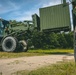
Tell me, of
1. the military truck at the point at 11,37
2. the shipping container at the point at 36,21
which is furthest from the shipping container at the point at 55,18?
the military truck at the point at 11,37

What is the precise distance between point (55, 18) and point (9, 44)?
5.66 metres

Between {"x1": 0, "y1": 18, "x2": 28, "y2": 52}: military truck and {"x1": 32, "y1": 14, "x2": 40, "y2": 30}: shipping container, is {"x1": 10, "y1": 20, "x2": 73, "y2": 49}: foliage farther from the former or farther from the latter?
{"x1": 32, "y1": 14, "x2": 40, "y2": 30}: shipping container

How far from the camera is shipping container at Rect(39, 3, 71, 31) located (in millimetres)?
21156

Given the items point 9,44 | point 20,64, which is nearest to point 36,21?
point 9,44

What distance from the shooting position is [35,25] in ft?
79.0

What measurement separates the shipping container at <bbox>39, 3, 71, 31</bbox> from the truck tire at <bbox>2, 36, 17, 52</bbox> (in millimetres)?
3451

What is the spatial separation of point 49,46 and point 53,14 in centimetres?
2519

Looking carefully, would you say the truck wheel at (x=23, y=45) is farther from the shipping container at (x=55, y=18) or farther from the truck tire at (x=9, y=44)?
the shipping container at (x=55, y=18)

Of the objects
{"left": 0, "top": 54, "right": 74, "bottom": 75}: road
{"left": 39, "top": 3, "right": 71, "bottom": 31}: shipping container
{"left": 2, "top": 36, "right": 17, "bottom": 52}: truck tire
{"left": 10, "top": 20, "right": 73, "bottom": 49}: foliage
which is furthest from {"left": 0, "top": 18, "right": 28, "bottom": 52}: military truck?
{"left": 10, "top": 20, "right": 73, "bottom": 49}: foliage

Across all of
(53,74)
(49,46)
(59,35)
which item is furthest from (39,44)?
(53,74)

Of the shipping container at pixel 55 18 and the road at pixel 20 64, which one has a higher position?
the shipping container at pixel 55 18

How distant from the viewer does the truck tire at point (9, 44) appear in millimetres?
24188

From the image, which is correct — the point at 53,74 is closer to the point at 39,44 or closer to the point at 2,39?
the point at 2,39

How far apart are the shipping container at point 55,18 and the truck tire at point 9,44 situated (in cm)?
345
